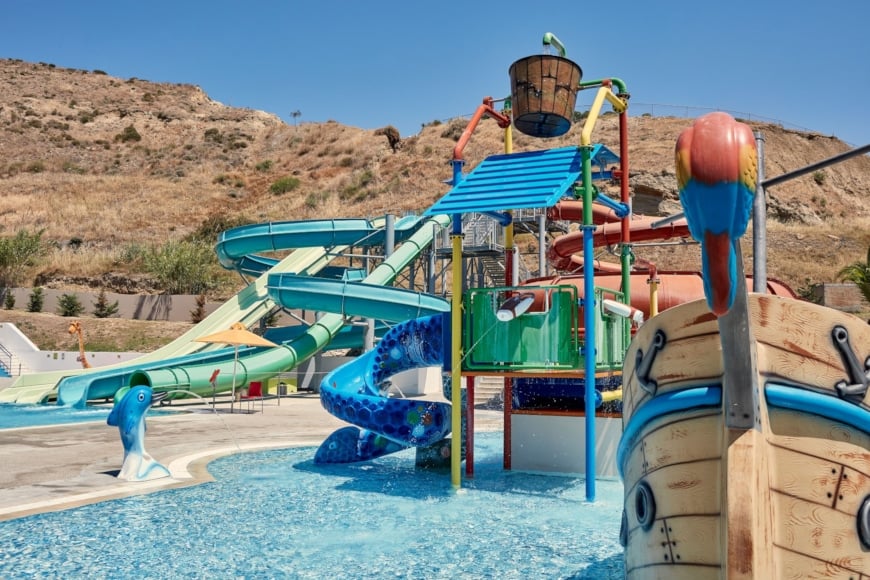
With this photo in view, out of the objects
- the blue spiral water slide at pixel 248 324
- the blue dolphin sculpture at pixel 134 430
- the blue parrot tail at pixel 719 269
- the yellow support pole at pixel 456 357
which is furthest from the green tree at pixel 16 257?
the blue parrot tail at pixel 719 269

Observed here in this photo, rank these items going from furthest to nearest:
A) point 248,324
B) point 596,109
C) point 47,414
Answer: point 248,324
point 47,414
point 596,109

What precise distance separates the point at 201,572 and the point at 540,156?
5.64 meters

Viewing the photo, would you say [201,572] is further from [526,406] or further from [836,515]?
Result: [526,406]

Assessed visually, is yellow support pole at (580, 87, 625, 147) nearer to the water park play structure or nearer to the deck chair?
the water park play structure

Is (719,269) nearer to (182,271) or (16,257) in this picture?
(182,271)

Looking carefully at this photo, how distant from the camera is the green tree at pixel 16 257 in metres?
35.1

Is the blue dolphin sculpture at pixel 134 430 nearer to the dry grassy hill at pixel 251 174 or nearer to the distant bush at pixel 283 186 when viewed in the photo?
the dry grassy hill at pixel 251 174

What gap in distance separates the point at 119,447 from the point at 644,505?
30.4ft

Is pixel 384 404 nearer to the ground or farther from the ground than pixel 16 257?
nearer to the ground

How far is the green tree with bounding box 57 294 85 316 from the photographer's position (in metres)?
31.2

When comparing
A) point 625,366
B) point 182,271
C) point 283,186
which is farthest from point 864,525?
Answer: point 283,186

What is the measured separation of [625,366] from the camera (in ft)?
12.9

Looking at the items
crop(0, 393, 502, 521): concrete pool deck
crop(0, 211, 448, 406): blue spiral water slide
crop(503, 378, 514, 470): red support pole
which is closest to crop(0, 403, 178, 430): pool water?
crop(0, 211, 448, 406): blue spiral water slide

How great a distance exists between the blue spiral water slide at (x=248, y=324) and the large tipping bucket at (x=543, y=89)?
11153 millimetres
